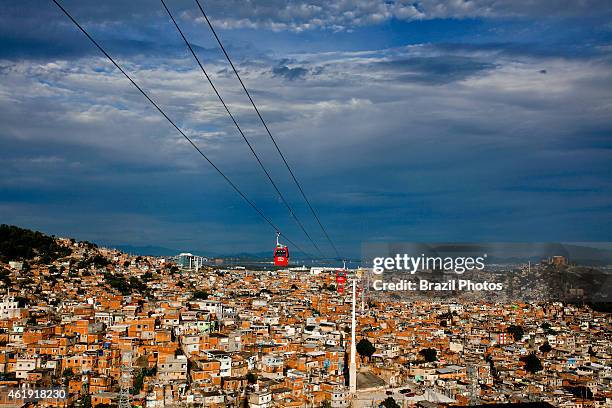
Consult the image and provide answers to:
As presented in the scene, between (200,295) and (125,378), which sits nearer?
(125,378)

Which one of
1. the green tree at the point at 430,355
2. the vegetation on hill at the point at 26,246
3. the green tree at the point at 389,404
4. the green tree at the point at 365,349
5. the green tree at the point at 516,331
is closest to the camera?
the green tree at the point at 389,404

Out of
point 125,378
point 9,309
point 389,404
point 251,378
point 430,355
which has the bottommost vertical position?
point 389,404

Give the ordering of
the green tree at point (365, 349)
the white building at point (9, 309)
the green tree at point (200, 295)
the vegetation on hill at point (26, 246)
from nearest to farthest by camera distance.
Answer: the green tree at point (365, 349) → the white building at point (9, 309) → the green tree at point (200, 295) → the vegetation on hill at point (26, 246)

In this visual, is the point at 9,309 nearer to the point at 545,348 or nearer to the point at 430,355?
the point at 430,355

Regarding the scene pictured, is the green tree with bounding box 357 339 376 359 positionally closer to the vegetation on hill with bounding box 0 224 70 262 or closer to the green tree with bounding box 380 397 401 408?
the green tree with bounding box 380 397 401 408

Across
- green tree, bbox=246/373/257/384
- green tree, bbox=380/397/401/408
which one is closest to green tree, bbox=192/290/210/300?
green tree, bbox=246/373/257/384

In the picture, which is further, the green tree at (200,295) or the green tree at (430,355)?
the green tree at (200,295)

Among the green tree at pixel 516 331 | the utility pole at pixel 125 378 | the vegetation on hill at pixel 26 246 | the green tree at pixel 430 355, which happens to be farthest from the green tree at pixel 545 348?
the vegetation on hill at pixel 26 246

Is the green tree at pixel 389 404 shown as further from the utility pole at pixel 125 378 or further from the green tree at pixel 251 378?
the utility pole at pixel 125 378

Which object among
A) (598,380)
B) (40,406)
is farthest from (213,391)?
(598,380)

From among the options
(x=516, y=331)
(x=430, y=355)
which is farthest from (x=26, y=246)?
(x=516, y=331)

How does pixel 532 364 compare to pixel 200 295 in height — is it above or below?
below
